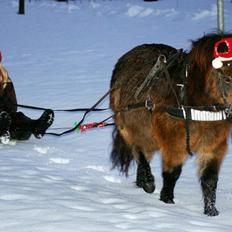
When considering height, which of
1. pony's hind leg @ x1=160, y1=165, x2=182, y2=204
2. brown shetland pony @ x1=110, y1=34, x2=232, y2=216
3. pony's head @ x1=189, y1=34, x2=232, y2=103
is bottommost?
pony's hind leg @ x1=160, y1=165, x2=182, y2=204

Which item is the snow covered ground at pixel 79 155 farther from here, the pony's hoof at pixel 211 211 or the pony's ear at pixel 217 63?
the pony's ear at pixel 217 63

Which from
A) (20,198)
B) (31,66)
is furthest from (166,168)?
(31,66)

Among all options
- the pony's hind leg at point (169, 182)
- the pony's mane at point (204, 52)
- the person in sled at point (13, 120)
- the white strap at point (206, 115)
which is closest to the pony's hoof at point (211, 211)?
the pony's hind leg at point (169, 182)

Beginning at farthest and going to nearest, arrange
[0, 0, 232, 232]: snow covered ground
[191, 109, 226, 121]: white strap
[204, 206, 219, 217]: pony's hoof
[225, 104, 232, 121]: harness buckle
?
Answer: 1. [204, 206, 219, 217]: pony's hoof
2. [191, 109, 226, 121]: white strap
3. [225, 104, 232, 121]: harness buckle
4. [0, 0, 232, 232]: snow covered ground

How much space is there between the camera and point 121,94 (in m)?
6.03

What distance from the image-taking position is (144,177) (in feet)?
19.4

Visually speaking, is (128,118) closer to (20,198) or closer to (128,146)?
(128,146)

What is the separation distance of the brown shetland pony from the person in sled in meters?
1.96

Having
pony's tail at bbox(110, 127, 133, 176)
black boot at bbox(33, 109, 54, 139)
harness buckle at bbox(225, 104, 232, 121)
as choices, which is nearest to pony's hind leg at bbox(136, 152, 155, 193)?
pony's tail at bbox(110, 127, 133, 176)

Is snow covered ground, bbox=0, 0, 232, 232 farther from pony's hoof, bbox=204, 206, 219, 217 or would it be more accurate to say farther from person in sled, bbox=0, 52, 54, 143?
A: person in sled, bbox=0, 52, 54, 143

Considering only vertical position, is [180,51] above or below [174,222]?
above

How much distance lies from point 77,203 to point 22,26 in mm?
18502

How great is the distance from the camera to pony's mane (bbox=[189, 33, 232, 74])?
4680 mm

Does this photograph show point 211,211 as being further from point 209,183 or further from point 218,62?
point 218,62
